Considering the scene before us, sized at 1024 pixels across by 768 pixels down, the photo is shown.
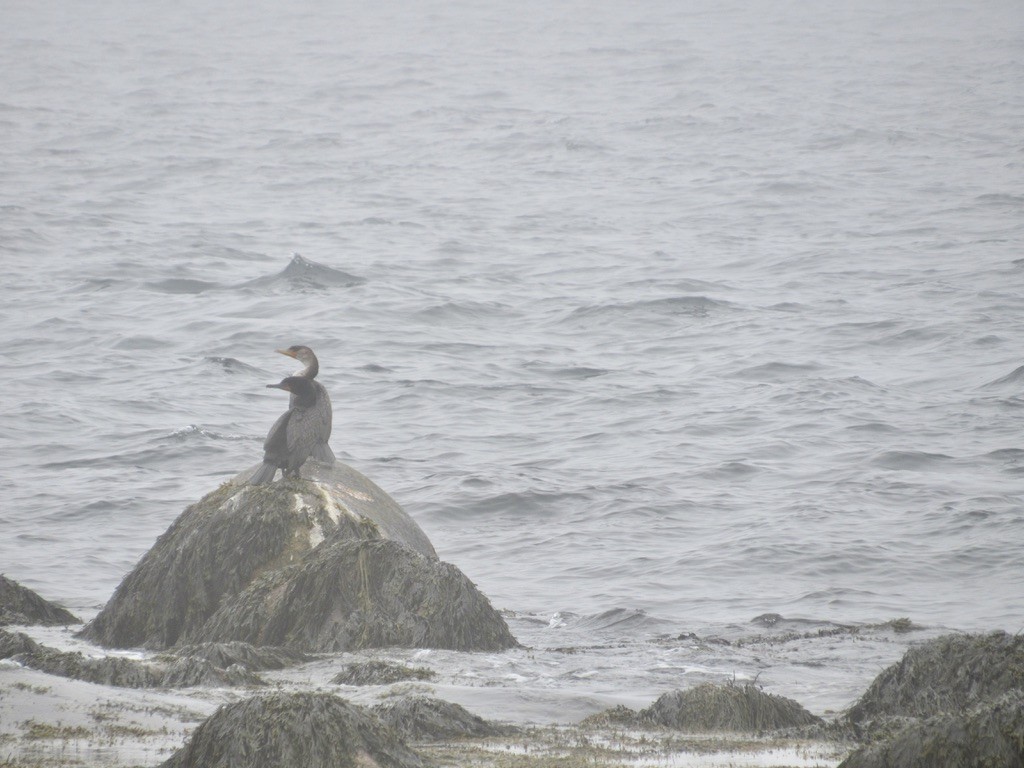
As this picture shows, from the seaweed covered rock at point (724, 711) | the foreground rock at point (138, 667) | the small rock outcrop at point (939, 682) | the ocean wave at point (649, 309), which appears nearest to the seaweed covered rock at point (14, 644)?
the foreground rock at point (138, 667)

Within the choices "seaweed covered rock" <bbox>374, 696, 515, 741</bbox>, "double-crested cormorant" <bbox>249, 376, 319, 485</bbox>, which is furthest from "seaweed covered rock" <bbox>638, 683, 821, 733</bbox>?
"double-crested cormorant" <bbox>249, 376, 319, 485</bbox>

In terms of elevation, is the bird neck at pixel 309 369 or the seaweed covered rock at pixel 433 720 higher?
the bird neck at pixel 309 369

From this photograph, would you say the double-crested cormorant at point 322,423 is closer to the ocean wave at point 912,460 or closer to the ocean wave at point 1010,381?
the ocean wave at point 912,460

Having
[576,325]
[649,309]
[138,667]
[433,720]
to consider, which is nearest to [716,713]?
[433,720]

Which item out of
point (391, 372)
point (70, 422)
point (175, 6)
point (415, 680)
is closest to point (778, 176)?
point (391, 372)

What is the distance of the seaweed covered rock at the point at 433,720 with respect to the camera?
7.66 metres

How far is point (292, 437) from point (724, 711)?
396 centimetres

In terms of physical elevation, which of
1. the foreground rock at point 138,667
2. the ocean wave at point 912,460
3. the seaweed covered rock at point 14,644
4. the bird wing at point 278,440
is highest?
the bird wing at point 278,440

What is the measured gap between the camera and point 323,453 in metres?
11.0

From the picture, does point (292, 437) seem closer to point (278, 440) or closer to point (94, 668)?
point (278, 440)

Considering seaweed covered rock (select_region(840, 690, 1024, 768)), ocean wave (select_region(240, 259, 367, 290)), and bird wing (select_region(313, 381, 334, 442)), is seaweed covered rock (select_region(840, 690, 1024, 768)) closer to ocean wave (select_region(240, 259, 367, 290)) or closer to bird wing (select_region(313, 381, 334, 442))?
bird wing (select_region(313, 381, 334, 442))

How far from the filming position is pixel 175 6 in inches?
3438

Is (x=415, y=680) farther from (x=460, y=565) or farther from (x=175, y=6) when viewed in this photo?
(x=175, y=6)

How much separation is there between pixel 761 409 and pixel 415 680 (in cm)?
1336
